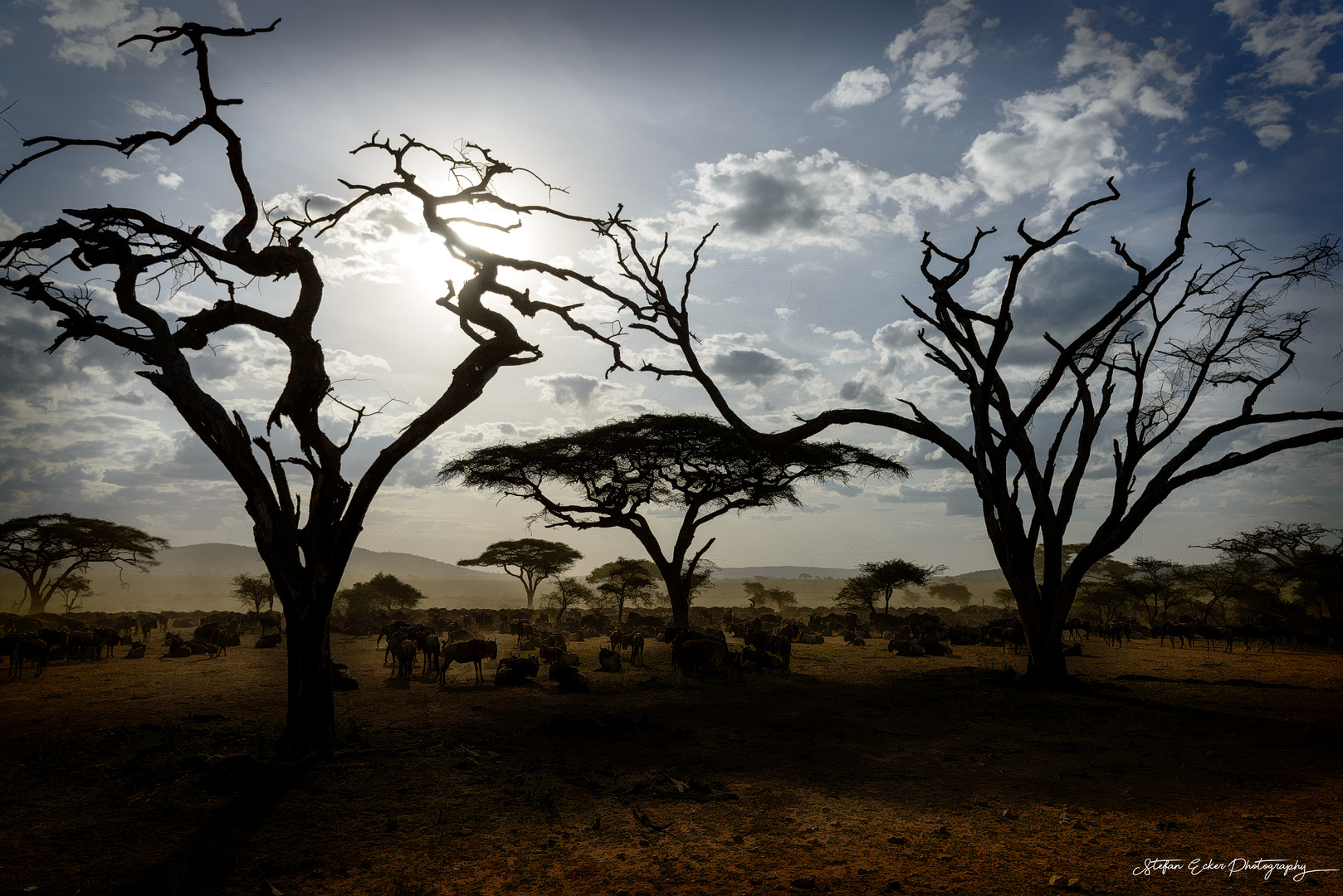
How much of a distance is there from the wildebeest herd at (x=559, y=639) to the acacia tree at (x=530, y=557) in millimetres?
3261

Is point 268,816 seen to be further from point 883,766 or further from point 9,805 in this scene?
point 883,766

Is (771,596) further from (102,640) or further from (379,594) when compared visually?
(102,640)

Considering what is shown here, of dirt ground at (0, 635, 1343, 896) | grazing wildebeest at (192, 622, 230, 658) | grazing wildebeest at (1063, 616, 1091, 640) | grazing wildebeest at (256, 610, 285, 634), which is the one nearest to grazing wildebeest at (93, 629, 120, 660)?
grazing wildebeest at (192, 622, 230, 658)

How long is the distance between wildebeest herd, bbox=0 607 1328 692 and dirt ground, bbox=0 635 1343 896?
3082mm

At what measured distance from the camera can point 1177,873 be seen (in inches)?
197

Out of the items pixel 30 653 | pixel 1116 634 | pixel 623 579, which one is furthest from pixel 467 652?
pixel 1116 634

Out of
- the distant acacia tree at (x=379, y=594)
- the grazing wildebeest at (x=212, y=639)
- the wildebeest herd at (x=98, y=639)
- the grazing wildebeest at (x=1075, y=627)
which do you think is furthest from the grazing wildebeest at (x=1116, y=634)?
the distant acacia tree at (x=379, y=594)

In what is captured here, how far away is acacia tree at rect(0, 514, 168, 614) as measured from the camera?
3100cm

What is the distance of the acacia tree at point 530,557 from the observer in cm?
3900

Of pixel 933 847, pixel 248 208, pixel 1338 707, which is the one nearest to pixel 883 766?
pixel 933 847

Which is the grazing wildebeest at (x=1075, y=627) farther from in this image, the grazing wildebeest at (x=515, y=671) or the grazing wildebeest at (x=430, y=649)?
the grazing wildebeest at (x=430, y=649)

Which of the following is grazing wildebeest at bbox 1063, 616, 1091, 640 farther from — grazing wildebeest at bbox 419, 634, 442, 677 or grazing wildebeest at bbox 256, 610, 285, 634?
grazing wildebeest at bbox 256, 610, 285, 634

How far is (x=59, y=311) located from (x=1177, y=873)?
498 inches

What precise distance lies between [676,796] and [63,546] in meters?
40.5
